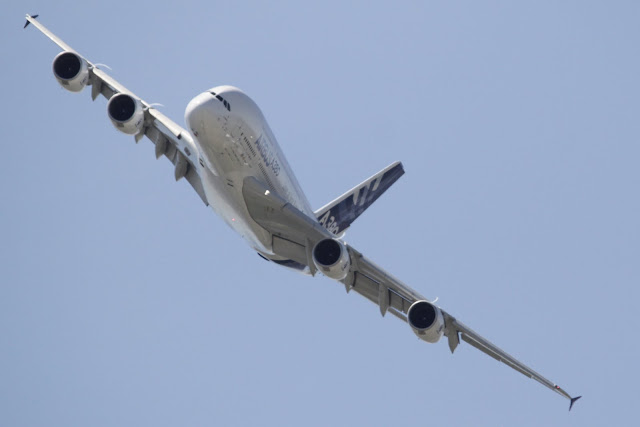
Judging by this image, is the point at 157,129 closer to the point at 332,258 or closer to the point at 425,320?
the point at 332,258

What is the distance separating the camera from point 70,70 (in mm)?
38031

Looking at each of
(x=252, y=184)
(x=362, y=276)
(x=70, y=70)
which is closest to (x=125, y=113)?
(x=70, y=70)

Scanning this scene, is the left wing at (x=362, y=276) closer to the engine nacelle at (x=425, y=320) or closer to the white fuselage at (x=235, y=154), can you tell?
the engine nacelle at (x=425, y=320)

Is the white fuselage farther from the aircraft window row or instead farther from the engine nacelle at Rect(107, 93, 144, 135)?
the engine nacelle at Rect(107, 93, 144, 135)

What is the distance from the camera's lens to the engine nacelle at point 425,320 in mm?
36281

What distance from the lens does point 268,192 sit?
36125 millimetres

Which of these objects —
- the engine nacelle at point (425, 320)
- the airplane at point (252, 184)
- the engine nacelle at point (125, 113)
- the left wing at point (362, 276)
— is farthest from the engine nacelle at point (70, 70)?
the engine nacelle at point (425, 320)

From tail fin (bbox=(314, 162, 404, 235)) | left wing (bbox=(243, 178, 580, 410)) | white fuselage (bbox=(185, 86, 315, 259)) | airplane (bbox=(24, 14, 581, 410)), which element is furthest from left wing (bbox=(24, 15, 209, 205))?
tail fin (bbox=(314, 162, 404, 235))

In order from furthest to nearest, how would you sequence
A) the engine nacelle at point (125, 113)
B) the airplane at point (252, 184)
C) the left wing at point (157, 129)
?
1. the left wing at point (157, 129)
2. the engine nacelle at point (125, 113)
3. the airplane at point (252, 184)

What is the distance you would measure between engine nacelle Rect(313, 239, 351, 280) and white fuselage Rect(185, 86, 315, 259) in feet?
8.87

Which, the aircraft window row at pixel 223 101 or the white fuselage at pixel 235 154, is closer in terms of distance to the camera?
the white fuselage at pixel 235 154

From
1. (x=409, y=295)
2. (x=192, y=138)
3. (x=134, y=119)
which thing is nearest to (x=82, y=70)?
(x=134, y=119)

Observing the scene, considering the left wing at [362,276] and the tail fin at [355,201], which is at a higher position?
the tail fin at [355,201]

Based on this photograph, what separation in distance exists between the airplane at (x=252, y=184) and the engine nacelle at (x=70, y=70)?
4 cm
